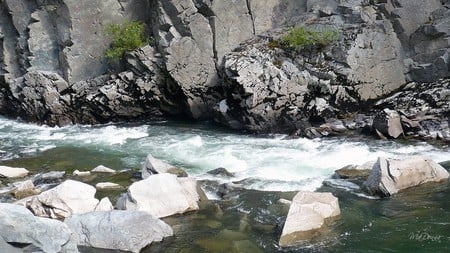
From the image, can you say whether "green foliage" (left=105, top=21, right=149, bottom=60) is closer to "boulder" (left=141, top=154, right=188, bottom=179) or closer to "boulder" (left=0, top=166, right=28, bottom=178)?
"boulder" (left=0, top=166, right=28, bottom=178)

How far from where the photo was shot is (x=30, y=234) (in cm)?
923

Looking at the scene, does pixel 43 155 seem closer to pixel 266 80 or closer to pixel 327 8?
pixel 266 80

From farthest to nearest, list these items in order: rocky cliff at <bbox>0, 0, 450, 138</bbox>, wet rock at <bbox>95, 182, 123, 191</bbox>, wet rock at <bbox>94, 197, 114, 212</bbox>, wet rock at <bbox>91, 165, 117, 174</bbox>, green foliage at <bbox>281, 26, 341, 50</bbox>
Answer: green foliage at <bbox>281, 26, 341, 50</bbox>
rocky cliff at <bbox>0, 0, 450, 138</bbox>
wet rock at <bbox>91, 165, 117, 174</bbox>
wet rock at <bbox>95, 182, 123, 191</bbox>
wet rock at <bbox>94, 197, 114, 212</bbox>

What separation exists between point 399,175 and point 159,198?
6099 mm

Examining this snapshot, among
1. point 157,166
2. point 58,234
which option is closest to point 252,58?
point 157,166

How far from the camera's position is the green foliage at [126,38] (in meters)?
25.8

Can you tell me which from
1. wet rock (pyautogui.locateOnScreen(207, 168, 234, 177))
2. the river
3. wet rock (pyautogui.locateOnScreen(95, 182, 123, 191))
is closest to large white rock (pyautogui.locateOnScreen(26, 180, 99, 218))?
the river

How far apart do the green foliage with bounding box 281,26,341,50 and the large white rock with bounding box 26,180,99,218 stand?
41.9 feet

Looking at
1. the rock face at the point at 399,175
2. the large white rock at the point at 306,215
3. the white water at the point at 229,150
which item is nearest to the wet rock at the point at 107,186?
the white water at the point at 229,150

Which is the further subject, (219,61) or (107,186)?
(219,61)

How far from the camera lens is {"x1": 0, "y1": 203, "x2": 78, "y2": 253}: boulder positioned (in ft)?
29.6

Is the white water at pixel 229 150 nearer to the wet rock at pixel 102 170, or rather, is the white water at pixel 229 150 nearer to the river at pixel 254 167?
the river at pixel 254 167

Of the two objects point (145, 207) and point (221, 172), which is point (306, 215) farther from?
point (221, 172)

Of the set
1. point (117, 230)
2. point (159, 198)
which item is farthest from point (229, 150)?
point (117, 230)
